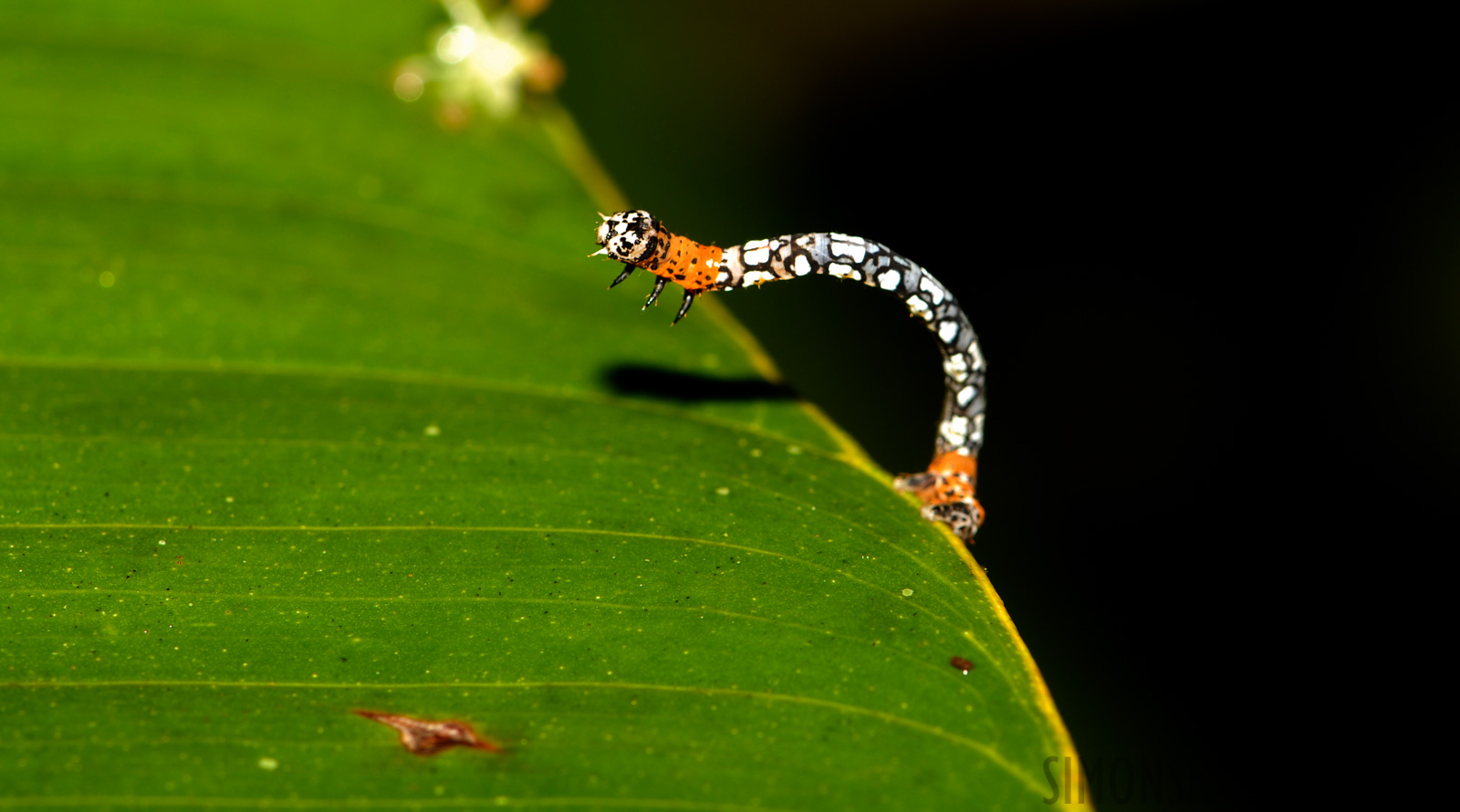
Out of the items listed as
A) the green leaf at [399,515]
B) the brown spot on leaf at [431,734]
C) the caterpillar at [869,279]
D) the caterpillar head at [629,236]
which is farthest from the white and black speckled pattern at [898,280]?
the brown spot on leaf at [431,734]

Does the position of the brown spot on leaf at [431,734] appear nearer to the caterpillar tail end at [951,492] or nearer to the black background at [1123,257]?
the caterpillar tail end at [951,492]

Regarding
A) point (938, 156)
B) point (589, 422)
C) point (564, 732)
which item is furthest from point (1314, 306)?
point (564, 732)

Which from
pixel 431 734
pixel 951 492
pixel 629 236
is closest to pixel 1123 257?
pixel 951 492

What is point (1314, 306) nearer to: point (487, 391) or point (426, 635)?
point (487, 391)

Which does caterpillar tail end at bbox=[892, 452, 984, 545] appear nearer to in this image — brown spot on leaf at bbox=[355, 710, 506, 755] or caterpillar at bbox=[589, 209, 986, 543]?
caterpillar at bbox=[589, 209, 986, 543]

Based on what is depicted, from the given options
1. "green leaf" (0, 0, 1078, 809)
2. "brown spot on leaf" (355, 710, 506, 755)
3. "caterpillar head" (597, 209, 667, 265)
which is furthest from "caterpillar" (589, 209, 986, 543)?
"brown spot on leaf" (355, 710, 506, 755)

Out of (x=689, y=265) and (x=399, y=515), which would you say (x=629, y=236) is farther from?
(x=399, y=515)

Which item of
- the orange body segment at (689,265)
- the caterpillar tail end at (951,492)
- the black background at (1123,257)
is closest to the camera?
the orange body segment at (689,265)

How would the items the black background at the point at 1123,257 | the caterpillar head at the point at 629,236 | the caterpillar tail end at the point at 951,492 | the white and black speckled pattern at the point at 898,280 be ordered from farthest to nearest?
1. the black background at the point at 1123,257
2. the caterpillar tail end at the point at 951,492
3. the white and black speckled pattern at the point at 898,280
4. the caterpillar head at the point at 629,236
